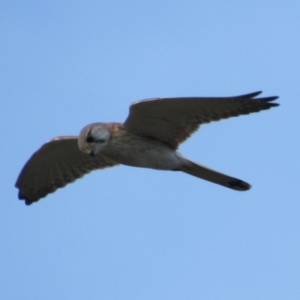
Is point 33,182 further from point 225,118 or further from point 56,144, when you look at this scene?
point 225,118

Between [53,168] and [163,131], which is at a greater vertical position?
[53,168]

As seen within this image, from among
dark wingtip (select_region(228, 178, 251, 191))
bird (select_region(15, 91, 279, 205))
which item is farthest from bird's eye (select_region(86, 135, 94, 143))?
dark wingtip (select_region(228, 178, 251, 191))

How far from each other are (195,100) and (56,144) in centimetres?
254

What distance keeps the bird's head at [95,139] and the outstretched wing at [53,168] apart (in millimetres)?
→ 1208

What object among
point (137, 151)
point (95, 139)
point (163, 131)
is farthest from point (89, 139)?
point (163, 131)

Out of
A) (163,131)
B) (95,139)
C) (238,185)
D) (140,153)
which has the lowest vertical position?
(238,185)

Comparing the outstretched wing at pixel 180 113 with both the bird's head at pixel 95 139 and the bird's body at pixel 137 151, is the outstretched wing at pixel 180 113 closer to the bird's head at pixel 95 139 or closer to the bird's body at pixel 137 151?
the bird's body at pixel 137 151

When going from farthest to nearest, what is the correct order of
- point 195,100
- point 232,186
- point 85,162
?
1. point 85,162
2. point 232,186
3. point 195,100

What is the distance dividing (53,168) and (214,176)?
262 cm

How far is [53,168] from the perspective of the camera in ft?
48.1

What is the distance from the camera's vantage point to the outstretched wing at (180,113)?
1245cm

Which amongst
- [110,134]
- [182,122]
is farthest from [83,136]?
[182,122]

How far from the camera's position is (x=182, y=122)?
13.0 metres

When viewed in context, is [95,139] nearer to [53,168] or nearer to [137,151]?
[137,151]
